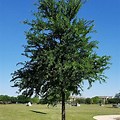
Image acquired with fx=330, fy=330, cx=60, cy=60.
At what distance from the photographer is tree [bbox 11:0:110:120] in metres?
19.5

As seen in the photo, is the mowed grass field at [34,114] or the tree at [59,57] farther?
the mowed grass field at [34,114]

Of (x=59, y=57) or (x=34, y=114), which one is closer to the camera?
(x=59, y=57)

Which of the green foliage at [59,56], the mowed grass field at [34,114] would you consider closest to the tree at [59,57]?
the green foliage at [59,56]

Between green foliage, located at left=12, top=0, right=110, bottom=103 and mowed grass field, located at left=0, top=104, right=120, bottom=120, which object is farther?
mowed grass field, located at left=0, top=104, right=120, bottom=120

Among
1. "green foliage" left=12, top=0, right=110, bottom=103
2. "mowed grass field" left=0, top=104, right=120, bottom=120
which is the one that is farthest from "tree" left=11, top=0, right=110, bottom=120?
"mowed grass field" left=0, top=104, right=120, bottom=120

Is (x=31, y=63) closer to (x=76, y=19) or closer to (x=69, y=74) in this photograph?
(x=69, y=74)

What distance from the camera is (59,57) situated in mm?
19828

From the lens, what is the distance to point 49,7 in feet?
69.7

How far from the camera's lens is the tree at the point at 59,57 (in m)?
19.5

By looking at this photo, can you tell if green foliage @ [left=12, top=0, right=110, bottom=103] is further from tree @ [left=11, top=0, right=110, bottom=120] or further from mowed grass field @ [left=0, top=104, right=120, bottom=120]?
mowed grass field @ [left=0, top=104, right=120, bottom=120]

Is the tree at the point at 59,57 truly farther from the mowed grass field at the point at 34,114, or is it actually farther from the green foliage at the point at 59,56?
the mowed grass field at the point at 34,114

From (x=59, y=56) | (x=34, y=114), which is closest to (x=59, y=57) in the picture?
(x=59, y=56)

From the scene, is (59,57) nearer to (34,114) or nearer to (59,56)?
(59,56)

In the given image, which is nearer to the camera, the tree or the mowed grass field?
the tree
